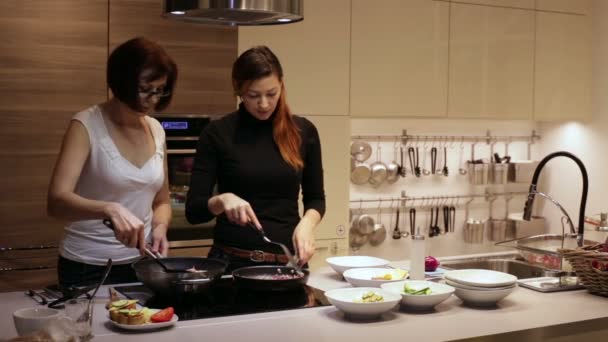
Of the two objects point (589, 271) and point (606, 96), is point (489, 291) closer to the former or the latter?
point (589, 271)

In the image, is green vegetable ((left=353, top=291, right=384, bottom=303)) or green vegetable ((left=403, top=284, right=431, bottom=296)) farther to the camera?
green vegetable ((left=403, top=284, right=431, bottom=296))

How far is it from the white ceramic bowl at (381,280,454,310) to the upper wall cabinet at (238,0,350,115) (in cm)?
171

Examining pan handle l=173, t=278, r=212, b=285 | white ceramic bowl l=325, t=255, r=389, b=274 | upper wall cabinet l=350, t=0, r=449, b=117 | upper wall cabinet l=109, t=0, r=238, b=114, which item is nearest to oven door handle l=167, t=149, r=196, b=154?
upper wall cabinet l=109, t=0, r=238, b=114

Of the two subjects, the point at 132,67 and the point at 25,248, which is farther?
the point at 25,248

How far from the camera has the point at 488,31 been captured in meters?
4.47

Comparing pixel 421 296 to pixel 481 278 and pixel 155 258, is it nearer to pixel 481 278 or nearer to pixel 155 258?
pixel 481 278

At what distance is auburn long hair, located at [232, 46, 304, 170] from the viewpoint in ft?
8.81

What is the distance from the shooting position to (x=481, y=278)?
247cm

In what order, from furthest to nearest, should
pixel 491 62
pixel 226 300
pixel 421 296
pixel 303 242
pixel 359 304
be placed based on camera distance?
pixel 491 62, pixel 303 242, pixel 226 300, pixel 421 296, pixel 359 304

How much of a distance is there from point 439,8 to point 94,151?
94.0 inches

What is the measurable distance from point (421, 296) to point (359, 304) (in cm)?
21

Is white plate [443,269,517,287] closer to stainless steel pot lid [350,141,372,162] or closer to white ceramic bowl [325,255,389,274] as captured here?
white ceramic bowl [325,255,389,274]

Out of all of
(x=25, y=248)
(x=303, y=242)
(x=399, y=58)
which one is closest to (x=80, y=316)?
(x=303, y=242)

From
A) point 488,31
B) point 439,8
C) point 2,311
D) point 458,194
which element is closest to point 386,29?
point 439,8
